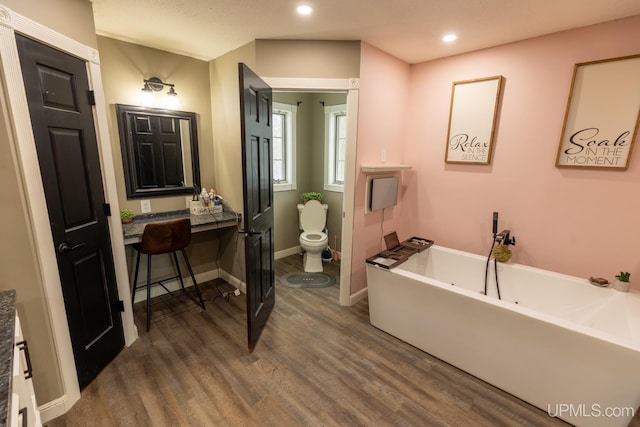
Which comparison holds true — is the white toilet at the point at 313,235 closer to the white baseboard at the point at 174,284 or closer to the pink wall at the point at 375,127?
the pink wall at the point at 375,127

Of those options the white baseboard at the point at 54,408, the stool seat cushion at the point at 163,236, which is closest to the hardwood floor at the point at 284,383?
the white baseboard at the point at 54,408

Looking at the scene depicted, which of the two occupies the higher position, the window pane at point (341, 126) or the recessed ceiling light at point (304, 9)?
the recessed ceiling light at point (304, 9)

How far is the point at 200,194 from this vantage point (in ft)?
10.1

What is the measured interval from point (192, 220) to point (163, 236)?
16.9 inches

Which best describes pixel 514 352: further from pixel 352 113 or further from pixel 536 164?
pixel 352 113

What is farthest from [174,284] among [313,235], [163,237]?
[313,235]

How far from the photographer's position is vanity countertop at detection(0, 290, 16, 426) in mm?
731

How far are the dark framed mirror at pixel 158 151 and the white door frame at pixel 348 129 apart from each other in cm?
110

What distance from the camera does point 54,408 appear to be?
1.64 metres

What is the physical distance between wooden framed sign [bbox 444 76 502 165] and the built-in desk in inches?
91.3

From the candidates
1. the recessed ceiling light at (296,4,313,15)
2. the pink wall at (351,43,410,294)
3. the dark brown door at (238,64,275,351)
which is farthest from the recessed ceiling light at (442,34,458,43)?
the dark brown door at (238,64,275,351)

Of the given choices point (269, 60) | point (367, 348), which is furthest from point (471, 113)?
point (367, 348)

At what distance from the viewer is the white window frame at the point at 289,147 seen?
3.92 m

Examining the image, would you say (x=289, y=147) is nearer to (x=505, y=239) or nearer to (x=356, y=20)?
(x=356, y=20)
